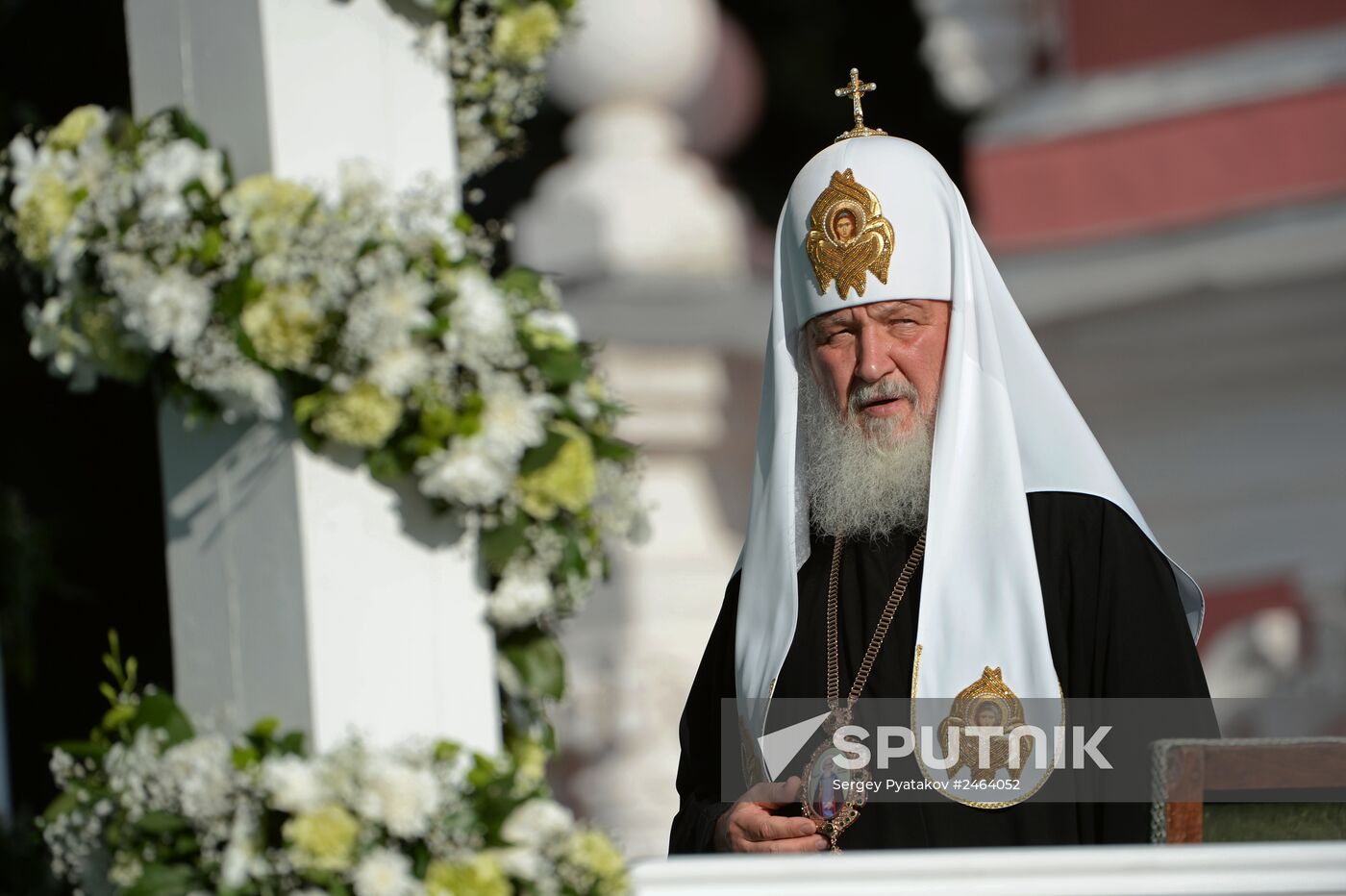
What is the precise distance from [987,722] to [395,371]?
52.1 inches

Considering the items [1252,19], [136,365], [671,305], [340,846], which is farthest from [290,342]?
[1252,19]

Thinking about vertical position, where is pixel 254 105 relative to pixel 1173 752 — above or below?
above

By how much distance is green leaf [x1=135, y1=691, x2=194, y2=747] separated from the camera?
3.10m

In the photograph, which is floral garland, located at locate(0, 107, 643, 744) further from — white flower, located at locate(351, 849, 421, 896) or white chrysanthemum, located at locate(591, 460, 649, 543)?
white flower, located at locate(351, 849, 421, 896)

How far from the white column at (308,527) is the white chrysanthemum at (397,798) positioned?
90 mm

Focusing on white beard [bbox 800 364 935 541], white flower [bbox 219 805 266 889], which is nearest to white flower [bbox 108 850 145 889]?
white flower [bbox 219 805 266 889]

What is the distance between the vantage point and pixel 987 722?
3920 millimetres

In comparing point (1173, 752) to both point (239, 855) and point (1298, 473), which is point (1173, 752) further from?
point (1298, 473)

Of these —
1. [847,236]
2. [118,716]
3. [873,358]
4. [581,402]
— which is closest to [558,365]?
[581,402]

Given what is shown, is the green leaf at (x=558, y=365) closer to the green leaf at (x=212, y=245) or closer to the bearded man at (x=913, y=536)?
the green leaf at (x=212, y=245)

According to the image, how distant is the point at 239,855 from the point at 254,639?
11.0 inches

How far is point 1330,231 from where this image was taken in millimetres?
8203

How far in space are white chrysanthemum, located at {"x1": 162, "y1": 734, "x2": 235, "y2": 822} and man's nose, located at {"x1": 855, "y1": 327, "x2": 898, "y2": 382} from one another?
1543 mm

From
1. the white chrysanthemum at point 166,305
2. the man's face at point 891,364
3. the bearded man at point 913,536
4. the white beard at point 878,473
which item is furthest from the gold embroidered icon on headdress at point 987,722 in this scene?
the white chrysanthemum at point 166,305
